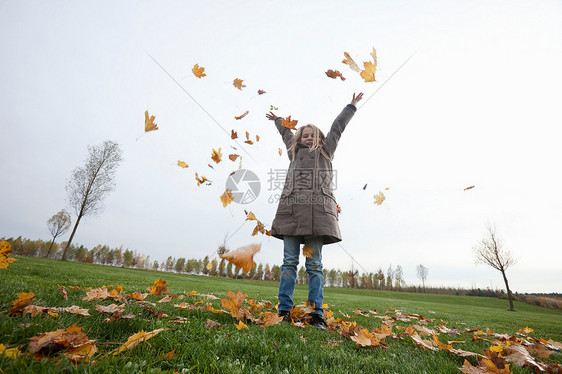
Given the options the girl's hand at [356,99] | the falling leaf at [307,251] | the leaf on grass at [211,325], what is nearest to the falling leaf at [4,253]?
the leaf on grass at [211,325]

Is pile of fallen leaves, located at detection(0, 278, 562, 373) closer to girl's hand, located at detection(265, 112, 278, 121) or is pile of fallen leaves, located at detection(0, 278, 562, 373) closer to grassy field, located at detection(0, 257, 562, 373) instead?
grassy field, located at detection(0, 257, 562, 373)

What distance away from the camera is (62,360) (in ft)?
3.50

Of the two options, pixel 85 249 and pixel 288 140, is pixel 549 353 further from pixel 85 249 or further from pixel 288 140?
pixel 85 249

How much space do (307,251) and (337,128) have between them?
73.3 inches

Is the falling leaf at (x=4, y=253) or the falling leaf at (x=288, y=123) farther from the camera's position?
the falling leaf at (x=288, y=123)

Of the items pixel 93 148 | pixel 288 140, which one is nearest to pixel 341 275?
pixel 93 148

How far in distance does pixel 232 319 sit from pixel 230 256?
66 centimetres

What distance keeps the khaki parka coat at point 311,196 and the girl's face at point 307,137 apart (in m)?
0.07

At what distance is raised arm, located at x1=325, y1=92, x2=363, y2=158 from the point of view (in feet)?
12.4

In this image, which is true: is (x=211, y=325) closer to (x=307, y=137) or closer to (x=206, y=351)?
(x=206, y=351)

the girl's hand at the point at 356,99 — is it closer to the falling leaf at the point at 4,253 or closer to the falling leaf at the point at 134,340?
the falling leaf at the point at 134,340

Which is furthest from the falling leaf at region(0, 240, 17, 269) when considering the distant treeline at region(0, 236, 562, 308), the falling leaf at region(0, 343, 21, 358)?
the distant treeline at region(0, 236, 562, 308)

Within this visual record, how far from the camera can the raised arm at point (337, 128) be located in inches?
149

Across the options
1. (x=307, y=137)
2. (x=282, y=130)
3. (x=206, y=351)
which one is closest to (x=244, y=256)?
(x=206, y=351)
